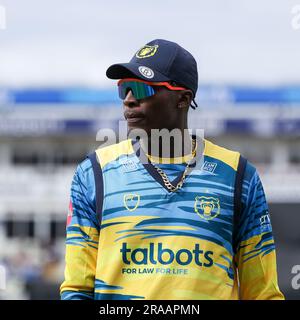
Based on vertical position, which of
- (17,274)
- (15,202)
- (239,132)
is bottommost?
(17,274)

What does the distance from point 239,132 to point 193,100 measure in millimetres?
29096

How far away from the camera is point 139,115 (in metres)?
3.25

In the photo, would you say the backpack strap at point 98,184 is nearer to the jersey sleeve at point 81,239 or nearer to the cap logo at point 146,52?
the jersey sleeve at point 81,239

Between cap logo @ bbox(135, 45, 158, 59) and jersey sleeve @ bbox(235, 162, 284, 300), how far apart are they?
56cm

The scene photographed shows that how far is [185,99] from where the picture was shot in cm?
335

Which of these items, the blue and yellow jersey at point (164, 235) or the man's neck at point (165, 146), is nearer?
the blue and yellow jersey at point (164, 235)

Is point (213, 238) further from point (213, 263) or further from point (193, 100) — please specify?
point (193, 100)

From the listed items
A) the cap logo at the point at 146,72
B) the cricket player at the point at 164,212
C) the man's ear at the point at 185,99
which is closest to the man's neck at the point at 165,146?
the cricket player at the point at 164,212

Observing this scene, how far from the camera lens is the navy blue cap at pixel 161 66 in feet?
10.6

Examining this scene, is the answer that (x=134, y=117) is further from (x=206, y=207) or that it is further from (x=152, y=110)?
(x=206, y=207)

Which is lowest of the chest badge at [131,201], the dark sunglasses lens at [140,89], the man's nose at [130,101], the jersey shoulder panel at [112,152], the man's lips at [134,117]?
the chest badge at [131,201]
